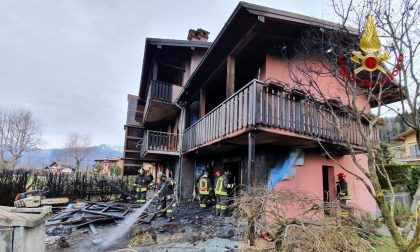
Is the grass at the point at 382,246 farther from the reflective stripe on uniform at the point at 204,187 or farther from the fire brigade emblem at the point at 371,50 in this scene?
the reflective stripe on uniform at the point at 204,187

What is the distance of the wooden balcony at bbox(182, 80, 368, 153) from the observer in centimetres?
718

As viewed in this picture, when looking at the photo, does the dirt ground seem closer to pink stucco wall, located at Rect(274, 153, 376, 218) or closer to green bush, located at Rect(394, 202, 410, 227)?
pink stucco wall, located at Rect(274, 153, 376, 218)

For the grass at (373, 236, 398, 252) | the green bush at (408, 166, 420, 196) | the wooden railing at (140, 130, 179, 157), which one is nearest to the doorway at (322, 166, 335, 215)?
the grass at (373, 236, 398, 252)

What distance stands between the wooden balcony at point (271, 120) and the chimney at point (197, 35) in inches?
440

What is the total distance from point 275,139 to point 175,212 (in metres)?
5.45

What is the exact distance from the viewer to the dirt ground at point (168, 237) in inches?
241

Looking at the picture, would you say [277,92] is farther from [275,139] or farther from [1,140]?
[1,140]

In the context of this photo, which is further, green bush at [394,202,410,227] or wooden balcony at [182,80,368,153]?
green bush at [394,202,410,227]

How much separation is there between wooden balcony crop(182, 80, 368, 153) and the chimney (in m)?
11.2

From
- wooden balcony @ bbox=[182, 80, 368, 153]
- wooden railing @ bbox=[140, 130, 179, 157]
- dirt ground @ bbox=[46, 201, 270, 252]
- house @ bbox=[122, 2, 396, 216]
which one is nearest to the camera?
dirt ground @ bbox=[46, 201, 270, 252]

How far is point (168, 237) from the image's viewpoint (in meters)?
7.04

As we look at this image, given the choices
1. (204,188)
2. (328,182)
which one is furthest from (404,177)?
(204,188)

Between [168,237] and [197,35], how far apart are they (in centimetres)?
1563

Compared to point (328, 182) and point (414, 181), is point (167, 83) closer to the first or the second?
point (328, 182)
